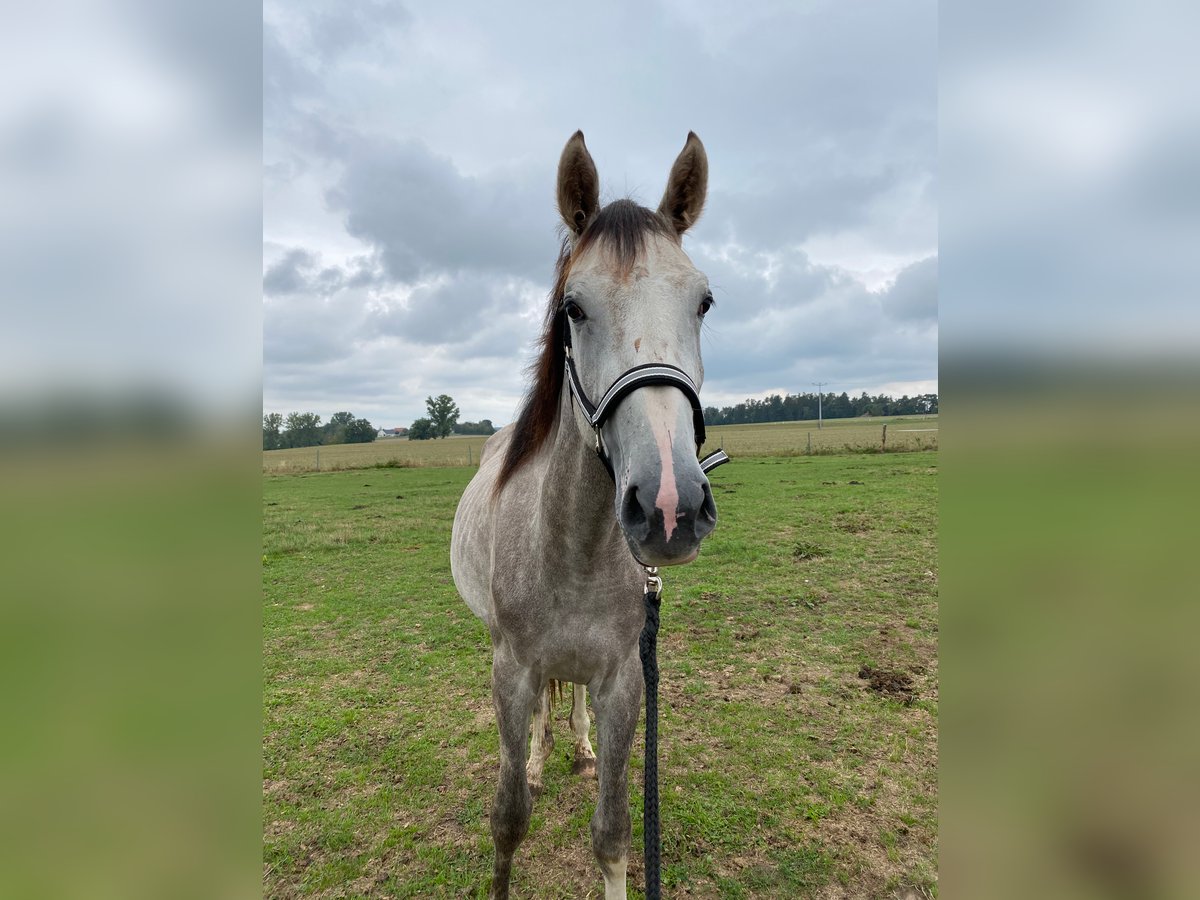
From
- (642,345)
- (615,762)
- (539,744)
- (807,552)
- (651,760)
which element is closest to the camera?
(642,345)

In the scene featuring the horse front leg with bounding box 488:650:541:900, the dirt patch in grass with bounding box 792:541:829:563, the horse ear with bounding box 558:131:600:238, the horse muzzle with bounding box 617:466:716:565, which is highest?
the horse ear with bounding box 558:131:600:238

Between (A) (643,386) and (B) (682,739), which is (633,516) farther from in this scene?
(B) (682,739)

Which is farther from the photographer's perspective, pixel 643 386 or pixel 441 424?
pixel 441 424

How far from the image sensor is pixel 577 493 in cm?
199

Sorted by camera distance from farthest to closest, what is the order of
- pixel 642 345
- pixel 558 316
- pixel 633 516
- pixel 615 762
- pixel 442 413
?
pixel 442 413, pixel 615 762, pixel 558 316, pixel 642 345, pixel 633 516

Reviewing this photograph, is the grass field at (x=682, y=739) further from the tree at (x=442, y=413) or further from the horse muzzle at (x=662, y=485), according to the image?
the tree at (x=442, y=413)

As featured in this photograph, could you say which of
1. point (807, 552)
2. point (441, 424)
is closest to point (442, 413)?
point (441, 424)

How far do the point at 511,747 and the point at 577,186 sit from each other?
236 cm

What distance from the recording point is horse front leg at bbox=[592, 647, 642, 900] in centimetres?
231

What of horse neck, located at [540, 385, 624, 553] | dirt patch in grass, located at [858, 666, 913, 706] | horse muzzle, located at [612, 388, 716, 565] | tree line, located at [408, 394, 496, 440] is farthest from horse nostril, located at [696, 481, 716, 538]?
tree line, located at [408, 394, 496, 440]

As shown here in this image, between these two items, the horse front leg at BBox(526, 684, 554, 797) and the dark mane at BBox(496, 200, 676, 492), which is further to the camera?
the horse front leg at BBox(526, 684, 554, 797)

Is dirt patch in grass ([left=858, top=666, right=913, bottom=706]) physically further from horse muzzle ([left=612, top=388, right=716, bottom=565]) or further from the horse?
horse muzzle ([left=612, top=388, right=716, bottom=565])

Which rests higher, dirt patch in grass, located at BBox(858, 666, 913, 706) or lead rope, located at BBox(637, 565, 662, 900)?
lead rope, located at BBox(637, 565, 662, 900)
